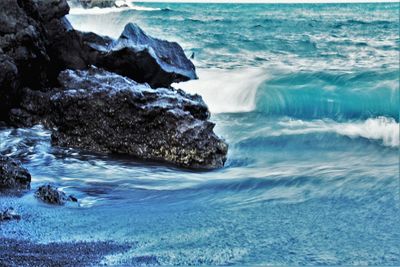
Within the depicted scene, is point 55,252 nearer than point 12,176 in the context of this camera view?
Yes

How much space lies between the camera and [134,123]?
640 centimetres

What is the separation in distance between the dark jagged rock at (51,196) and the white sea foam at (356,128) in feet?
13.7

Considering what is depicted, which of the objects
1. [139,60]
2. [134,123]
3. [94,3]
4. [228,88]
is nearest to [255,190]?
[134,123]

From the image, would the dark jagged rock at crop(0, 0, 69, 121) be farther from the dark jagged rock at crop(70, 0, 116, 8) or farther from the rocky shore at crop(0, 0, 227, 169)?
the dark jagged rock at crop(70, 0, 116, 8)

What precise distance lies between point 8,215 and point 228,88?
7.83 meters

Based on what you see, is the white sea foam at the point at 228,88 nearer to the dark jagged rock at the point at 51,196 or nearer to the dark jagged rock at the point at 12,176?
the dark jagged rock at the point at 12,176

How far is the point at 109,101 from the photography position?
6.54 m

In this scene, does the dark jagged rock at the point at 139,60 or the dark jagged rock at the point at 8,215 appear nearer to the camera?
the dark jagged rock at the point at 8,215

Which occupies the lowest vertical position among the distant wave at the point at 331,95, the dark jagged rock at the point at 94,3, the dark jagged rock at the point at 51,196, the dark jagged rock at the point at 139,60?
the dark jagged rock at the point at 94,3

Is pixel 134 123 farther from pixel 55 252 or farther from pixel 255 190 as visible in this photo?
pixel 55 252

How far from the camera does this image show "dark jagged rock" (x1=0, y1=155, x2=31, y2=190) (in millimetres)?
4785

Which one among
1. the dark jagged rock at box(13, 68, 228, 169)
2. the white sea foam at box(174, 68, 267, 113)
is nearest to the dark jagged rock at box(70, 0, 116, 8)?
the white sea foam at box(174, 68, 267, 113)

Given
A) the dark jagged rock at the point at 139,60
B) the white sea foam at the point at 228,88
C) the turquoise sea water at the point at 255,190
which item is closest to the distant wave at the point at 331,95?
the turquoise sea water at the point at 255,190

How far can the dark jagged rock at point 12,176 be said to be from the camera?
479cm
